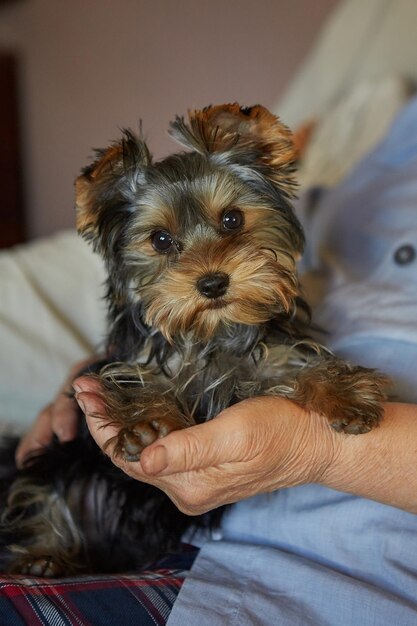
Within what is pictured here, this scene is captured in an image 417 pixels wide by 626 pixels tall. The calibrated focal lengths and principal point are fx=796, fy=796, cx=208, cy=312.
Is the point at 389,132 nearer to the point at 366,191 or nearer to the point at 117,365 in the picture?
the point at 366,191

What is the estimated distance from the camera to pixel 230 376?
1.58 metres

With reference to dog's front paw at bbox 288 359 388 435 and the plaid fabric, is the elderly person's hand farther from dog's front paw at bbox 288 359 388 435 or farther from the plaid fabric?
the plaid fabric

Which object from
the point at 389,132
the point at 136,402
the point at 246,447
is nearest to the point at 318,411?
the point at 246,447

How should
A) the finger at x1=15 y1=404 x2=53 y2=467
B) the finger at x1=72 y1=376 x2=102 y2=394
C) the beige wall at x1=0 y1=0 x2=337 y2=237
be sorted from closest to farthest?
the finger at x1=72 y1=376 x2=102 y2=394
the finger at x1=15 y1=404 x2=53 y2=467
the beige wall at x1=0 y1=0 x2=337 y2=237

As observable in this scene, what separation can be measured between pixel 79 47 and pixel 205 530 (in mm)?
3975

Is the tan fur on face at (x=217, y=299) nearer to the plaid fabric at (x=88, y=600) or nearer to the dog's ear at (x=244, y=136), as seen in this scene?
the dog's ear at (x=244, y=136)

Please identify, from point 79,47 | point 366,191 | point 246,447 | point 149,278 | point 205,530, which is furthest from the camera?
point 79,47

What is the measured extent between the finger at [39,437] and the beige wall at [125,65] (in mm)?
2709

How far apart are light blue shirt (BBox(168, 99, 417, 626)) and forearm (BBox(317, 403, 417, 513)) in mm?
91

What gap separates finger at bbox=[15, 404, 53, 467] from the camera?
1959 mm

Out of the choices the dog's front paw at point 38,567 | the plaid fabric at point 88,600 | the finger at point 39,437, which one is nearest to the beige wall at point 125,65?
the finger at point 39,437

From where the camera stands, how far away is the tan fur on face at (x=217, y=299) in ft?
4.64

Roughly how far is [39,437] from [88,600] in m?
0.67

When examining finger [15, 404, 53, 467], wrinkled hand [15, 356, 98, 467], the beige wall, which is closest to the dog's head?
wrinkled hand [15, 356, 98, 467]
